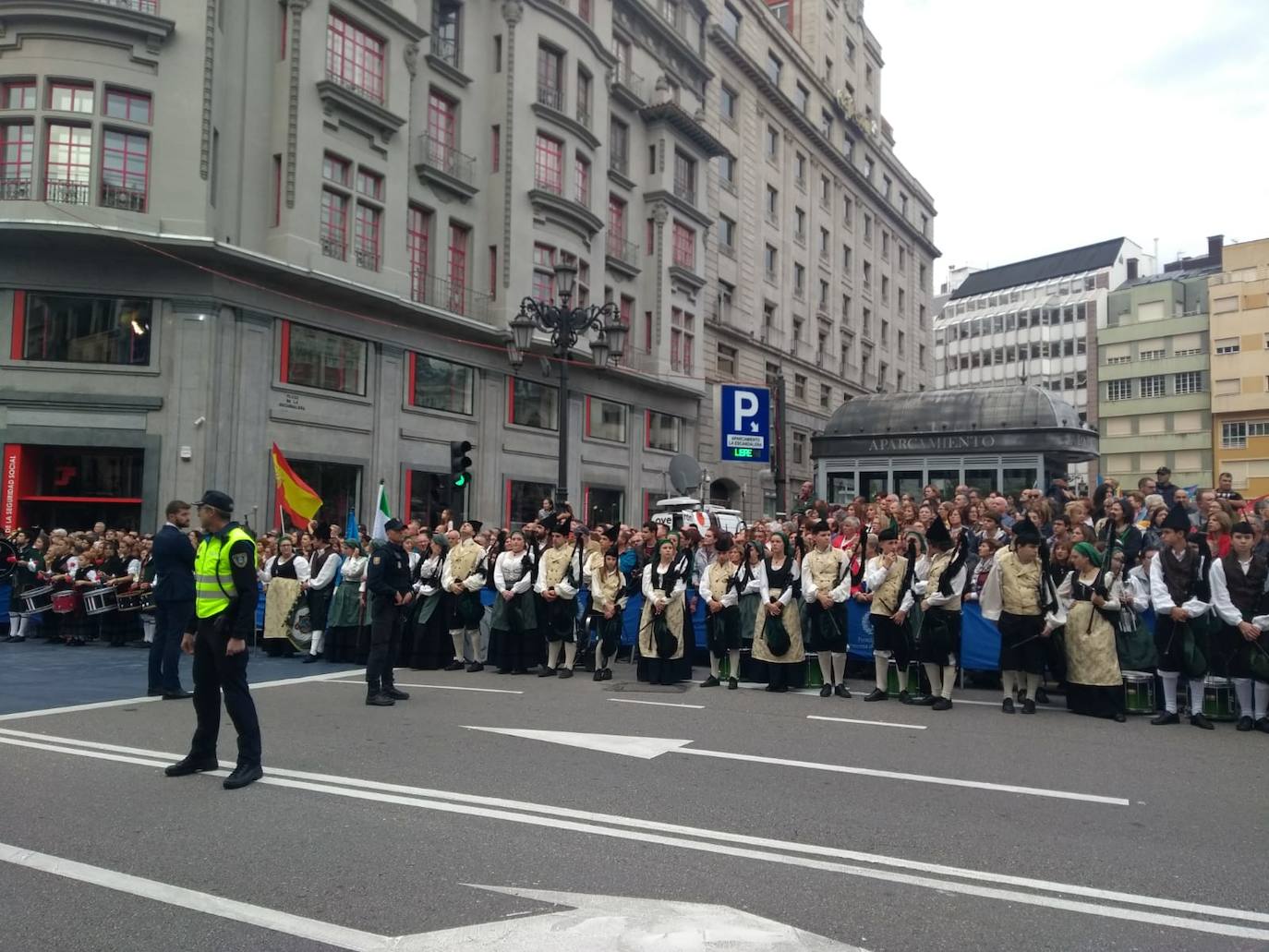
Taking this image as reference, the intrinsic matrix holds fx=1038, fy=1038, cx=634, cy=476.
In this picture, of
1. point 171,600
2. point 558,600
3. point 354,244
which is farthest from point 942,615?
point 354,244

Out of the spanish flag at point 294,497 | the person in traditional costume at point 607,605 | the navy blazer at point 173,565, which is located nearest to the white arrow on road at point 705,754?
the person in traditional costume at point 607,605

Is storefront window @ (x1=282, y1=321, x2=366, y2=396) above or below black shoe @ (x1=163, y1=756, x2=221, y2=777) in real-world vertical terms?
above

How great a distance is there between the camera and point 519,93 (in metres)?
30.9

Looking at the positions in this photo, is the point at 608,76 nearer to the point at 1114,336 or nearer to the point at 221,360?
the point at 221,360

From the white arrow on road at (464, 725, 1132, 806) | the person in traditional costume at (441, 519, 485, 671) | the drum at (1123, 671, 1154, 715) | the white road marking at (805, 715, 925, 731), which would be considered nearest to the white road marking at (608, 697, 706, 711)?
the white road marking at (805, 715, 925, 731)

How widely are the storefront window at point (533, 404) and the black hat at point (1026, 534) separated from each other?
21.2 metres

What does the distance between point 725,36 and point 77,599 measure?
35.6 m

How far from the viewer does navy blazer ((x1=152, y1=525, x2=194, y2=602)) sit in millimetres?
11312

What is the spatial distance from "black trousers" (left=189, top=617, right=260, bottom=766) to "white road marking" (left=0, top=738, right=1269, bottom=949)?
1.10 feet

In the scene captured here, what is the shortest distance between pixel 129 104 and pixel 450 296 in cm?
951

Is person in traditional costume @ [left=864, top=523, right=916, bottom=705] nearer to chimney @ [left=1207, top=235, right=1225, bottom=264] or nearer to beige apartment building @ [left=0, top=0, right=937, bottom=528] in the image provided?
beige apartment building @ [left=0, top=0, right=937, bottom=528]

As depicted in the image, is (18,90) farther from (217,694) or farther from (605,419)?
(217,694)

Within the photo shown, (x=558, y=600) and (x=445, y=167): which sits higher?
(x=445, y=167)

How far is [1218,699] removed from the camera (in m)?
9.76
